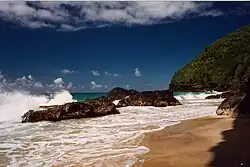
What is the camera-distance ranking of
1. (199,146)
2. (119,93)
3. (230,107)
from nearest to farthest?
(199,146)
(230,107)
(119,93)

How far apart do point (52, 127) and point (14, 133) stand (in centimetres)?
217

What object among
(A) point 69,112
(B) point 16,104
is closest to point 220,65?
(B) point 16,104

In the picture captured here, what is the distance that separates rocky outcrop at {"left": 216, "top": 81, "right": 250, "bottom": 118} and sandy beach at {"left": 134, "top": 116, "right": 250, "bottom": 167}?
2271 mm

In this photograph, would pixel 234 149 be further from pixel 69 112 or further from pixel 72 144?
pixel 69 112

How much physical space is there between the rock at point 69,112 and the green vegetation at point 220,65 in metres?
58.5

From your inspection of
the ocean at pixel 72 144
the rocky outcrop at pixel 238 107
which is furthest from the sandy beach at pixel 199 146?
the rocky outcrop at pixel 238 107

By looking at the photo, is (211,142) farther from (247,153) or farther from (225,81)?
(225,81)

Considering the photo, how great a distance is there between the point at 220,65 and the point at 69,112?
7740 cm

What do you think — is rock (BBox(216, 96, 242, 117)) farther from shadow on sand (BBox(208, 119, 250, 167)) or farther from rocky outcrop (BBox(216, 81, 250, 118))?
shadow on sand (BBox(208, 119, 250, 167))

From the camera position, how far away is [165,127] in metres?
15.9

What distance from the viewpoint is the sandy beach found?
8844mm

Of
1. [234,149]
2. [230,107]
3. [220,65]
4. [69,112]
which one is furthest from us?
[220,65]

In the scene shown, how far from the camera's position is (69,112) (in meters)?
21.5

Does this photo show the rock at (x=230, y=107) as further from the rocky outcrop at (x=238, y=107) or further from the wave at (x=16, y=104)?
the wave at (x=16, y=104)
